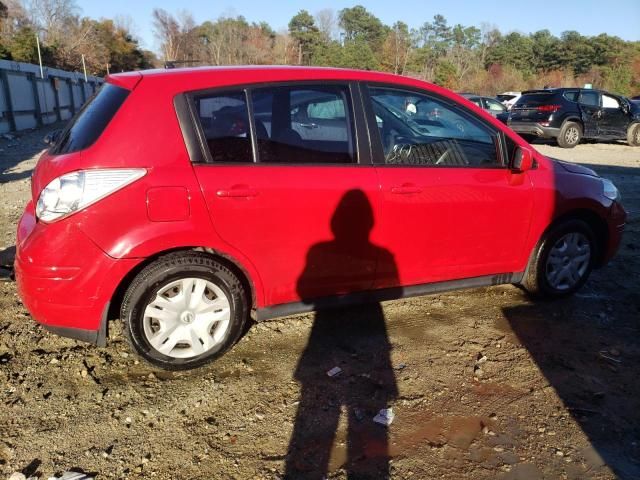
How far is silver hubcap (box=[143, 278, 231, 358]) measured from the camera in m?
3.00

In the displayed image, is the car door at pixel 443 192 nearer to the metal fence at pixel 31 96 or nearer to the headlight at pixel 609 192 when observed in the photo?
the headlight at pixel 609 192

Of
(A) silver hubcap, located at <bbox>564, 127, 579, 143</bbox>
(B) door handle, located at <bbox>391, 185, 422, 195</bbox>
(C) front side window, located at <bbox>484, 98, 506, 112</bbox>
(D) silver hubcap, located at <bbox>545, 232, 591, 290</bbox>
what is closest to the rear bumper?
(A) silver hubcap, located at <bbox>564, 127, 579, 143</bbox>

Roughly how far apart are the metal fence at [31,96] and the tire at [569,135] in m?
13.1

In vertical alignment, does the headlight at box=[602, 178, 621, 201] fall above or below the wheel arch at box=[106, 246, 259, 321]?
above

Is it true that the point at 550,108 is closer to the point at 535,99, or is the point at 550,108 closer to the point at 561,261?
the point at 535,99

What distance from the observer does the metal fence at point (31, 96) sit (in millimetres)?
16422

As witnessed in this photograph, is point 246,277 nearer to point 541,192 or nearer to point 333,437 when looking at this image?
point 333,437

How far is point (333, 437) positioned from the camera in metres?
2.62

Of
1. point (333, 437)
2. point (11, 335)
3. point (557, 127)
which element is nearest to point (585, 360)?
point (333, 437)

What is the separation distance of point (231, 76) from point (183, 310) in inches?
55.5

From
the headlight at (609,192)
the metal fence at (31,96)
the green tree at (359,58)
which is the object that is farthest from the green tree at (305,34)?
the headlight at (609,192)

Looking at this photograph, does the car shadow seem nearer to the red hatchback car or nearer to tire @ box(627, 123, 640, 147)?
the red hatchback car

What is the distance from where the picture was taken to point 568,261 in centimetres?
421

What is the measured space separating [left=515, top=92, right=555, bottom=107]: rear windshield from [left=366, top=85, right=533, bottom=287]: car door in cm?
1339
